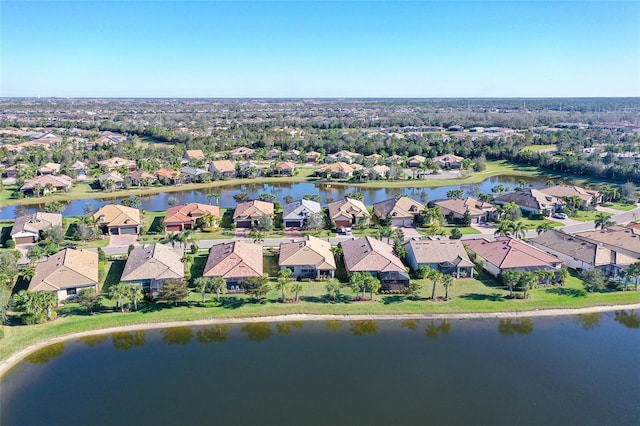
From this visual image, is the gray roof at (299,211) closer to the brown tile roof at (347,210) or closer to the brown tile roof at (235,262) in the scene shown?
the brown tile roof at (347,210)

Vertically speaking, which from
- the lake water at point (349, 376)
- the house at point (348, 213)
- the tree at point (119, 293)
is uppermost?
the house at point (348, 213)

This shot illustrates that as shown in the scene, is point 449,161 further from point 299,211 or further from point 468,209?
point 299,211

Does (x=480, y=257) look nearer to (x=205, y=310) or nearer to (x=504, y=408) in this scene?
(x=504, y=408)

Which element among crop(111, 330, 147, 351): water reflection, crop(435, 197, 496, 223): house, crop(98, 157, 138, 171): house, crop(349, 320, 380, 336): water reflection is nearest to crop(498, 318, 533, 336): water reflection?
crop(349, 320, 380, 336): water reflection

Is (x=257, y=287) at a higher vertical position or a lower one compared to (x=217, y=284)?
lower

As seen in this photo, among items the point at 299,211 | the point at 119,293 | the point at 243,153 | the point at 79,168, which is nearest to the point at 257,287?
the point at 119,293

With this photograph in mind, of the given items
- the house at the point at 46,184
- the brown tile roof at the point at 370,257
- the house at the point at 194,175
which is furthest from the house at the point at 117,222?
the house at the point at 194,175
